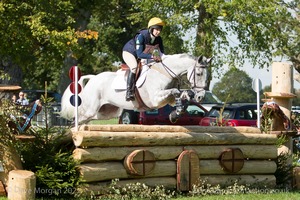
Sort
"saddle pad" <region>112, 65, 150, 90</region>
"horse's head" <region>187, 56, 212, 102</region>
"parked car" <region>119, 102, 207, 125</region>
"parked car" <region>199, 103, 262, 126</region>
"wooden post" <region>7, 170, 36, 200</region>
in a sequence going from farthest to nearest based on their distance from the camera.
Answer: "parked car" <region>199, 103, 262, 126</region> → "parked car" <region>119, 102, 207, 125</region> → "saddle pad" <region>112, 65, 150, 90</region> → "horse's head" <region>187, 56, 212, 102</region> → "wooden post" <region>7, 170, 36, 200</region>

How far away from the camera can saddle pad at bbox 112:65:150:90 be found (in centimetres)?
1263

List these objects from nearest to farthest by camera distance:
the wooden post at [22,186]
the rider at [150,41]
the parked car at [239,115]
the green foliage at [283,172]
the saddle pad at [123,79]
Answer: the wooden post at [22,186] → the rider at [150,41] → the saddle pad at [123,79] → the green foliage at [283,172] → the parked car at [239,115]

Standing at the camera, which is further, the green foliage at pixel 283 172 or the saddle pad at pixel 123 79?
the green foliage at pixel 283 172

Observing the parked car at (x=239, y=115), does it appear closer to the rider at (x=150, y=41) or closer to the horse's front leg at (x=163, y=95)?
the horse's front leg at (x=163, y=95)

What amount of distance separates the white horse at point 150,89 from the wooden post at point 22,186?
342 cm

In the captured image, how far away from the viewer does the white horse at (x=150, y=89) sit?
11.6m

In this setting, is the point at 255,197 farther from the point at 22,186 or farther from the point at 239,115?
the point at 239,115

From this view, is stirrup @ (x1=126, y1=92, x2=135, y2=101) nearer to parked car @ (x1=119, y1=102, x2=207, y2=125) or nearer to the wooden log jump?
the wooden log jump

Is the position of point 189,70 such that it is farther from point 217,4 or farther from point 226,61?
point 226,61

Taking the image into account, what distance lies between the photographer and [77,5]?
103 ft

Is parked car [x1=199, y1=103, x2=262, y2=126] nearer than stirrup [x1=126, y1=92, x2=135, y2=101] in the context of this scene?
No

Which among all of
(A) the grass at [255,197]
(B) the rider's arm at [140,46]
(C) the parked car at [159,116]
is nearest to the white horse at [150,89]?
(B) the rider's arm at [140,46]

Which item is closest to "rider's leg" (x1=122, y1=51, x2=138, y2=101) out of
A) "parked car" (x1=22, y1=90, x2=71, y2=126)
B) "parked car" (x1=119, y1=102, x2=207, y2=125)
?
"parked car" (x1=22, y1=90, x2=71, y2=126)

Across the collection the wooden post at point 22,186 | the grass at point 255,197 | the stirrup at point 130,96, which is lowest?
the grass at point 255,197
